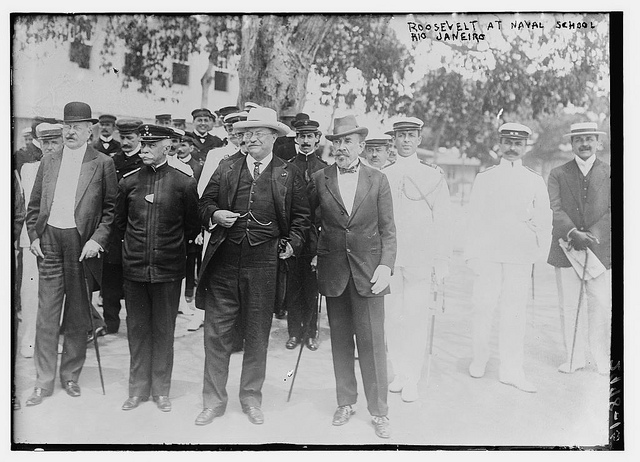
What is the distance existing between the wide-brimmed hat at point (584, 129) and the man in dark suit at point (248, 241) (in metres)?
2.11

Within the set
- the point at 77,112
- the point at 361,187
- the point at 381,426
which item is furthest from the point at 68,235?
the point at 381,426

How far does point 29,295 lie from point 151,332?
105cm

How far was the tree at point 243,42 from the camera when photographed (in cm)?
443

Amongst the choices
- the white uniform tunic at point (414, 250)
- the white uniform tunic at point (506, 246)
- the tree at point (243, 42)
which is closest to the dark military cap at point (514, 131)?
the white uniform tunic at point (506, 246)

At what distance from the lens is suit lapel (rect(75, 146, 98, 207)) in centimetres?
435

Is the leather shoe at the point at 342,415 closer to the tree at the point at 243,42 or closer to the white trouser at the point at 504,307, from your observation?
the white trouser at the point at 504,307

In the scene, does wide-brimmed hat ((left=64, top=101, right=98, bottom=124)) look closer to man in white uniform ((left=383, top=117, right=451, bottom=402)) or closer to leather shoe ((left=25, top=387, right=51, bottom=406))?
leather shoe ((left=25, top=387, right=51, bottom=406))

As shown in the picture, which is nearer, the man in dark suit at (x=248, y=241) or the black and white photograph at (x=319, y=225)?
the man in dark suit at (x=248, y=241)

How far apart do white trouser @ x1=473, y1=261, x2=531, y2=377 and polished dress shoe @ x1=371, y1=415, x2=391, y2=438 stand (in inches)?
33.3

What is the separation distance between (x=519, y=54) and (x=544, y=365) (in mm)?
2368

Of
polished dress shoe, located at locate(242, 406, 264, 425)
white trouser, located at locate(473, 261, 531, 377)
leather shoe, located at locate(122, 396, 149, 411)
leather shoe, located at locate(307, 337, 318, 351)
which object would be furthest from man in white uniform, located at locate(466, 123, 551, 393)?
leather shoe, located at locate(122, 396, 149, 411)

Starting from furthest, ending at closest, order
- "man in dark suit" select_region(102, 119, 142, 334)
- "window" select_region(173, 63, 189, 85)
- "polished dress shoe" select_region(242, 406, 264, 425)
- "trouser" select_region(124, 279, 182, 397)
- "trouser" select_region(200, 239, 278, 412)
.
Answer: "window" select_region(173, 63, 189, 85) → "man in dark suit" select_region(102, 119, 142, 334) → "polished dress shoe" select_region(242, 406, 264, 425) → "trouser" select_region(124, 279, 182, 397) → "trouser" select_region(200, 239, 278, 412)

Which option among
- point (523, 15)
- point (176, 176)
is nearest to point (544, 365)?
point (523, 15)

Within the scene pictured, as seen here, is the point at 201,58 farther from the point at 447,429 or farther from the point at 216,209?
the point at 447,429
